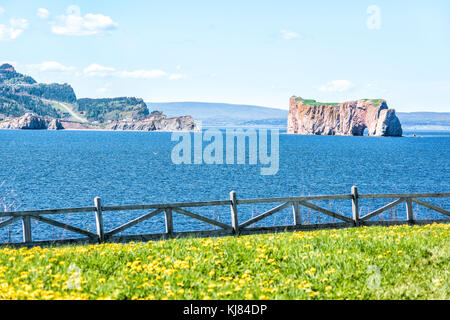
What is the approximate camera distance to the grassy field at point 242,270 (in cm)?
786

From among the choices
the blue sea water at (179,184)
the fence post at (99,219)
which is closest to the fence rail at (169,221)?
the fence post at (99,219)

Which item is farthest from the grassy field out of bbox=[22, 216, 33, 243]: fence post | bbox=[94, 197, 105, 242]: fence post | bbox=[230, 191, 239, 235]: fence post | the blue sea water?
the blue sea water

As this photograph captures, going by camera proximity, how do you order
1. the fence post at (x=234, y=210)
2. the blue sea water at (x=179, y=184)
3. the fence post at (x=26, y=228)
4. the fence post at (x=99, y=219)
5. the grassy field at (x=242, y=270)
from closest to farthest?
the grassy field at (x=242, y=270)
the fence post at (x=26, y=228)
the fence post at (x=99, y=219)
the fence post at (x=234, y=210)
the blue sea water at (x=179, y=184)

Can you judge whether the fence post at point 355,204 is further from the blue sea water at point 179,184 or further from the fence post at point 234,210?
the blue sea water at point 179,184

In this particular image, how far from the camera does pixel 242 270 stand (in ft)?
30.1

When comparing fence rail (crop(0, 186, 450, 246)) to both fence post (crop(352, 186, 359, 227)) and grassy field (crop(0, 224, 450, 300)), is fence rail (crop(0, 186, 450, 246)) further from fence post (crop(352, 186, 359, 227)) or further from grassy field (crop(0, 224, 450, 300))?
grassy field (crop(0, 224, 450, 300))

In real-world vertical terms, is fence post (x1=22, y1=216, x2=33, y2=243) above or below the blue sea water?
above

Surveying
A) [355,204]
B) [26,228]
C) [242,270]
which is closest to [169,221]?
[26,228]

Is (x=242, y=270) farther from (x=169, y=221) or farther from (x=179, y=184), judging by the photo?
(x=179, y=184)

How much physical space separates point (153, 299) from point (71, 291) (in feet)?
5.00

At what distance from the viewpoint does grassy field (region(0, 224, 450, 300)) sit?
7859 millimetres

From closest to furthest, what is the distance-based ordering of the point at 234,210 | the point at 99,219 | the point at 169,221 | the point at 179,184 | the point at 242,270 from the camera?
1. the point at 242,270
2. the point at 99,219
3. the point at 169,221
4. the point at 234,210
5. the point at 179,184

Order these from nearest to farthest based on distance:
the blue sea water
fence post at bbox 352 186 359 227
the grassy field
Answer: the grassy field, fence post at bbox 352 186 359 227, the blue sea water
